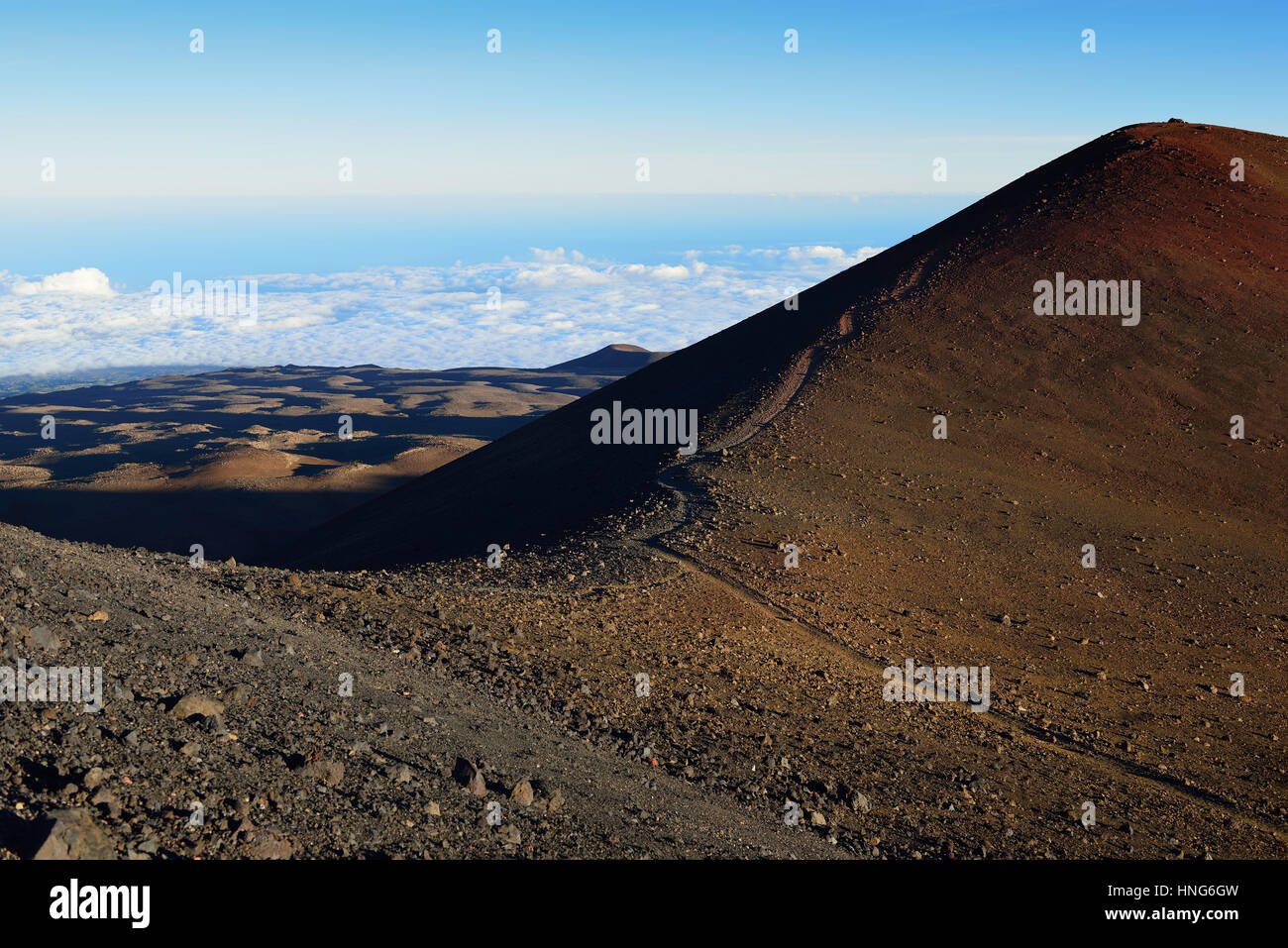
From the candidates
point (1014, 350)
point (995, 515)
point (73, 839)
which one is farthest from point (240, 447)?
point (73, 839)

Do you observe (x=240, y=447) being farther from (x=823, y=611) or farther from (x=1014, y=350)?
(x=823, y=611)

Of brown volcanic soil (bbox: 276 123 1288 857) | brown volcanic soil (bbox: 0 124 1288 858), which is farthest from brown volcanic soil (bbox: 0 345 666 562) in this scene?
brown volcanic soil (bbox: 0 124 1288 858)

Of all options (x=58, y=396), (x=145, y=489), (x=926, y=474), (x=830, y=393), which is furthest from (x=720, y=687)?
(x=58, y=396)

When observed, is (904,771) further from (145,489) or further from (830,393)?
(145,489)

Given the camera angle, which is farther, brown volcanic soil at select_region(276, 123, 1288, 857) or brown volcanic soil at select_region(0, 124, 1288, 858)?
brown volcanic soil at select_region(276, 123, 1288, 857)

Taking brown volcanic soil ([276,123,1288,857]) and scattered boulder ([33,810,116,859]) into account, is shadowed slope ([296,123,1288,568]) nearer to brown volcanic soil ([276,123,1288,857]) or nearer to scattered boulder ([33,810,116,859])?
brown volcanic soil ([276,123,1288,857])

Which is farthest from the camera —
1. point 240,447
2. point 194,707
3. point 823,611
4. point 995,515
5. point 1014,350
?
point 240,447
